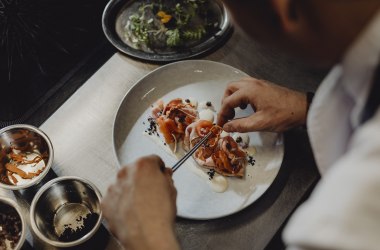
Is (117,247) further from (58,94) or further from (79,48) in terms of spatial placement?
(79,48)

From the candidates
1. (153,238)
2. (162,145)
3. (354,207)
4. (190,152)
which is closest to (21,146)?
(162,145)

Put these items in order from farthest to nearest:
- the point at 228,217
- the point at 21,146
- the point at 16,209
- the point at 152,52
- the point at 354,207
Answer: the point at 152,52
the point at 21,146
the point at 228,217
the point at 16,209
the point at 354,207

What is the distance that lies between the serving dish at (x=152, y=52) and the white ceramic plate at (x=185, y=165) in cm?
9

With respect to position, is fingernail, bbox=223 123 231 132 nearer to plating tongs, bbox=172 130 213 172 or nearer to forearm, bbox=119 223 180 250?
plating tongs, bbox=172 130 213 172

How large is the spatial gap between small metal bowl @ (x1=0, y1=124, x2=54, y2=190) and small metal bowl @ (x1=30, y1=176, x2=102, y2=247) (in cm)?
9

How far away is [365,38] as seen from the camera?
0.70 metres

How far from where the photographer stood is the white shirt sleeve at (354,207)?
0.69 m

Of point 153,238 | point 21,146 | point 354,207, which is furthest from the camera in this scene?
point 21,146

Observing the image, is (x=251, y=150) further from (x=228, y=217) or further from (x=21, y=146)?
(x=21, y=146)

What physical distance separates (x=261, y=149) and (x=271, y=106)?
0.16m

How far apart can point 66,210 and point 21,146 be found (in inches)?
11.4

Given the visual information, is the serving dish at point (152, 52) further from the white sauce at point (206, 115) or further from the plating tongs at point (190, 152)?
the plating tongs at point (190, 152)

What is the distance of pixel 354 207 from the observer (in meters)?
0.70

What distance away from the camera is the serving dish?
172 centimetres
